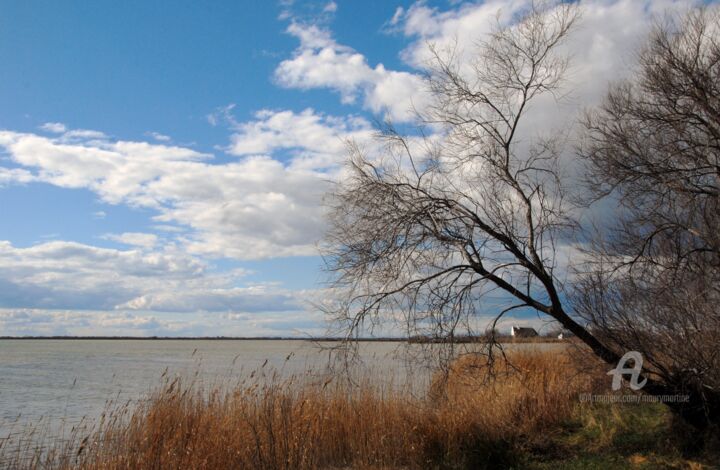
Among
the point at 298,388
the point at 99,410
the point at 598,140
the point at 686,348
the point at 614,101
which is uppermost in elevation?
the point at 614,101

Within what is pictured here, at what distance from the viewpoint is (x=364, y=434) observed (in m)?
9.50

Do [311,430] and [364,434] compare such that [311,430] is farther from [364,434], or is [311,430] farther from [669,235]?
[669,235]

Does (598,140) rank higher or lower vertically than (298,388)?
higher

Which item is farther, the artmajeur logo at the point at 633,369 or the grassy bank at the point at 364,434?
the artmajeur logo at the point at 633,369

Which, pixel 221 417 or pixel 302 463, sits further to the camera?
pixel 221 417

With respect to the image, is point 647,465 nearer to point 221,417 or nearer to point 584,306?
point 584,306

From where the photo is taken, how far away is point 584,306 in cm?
943

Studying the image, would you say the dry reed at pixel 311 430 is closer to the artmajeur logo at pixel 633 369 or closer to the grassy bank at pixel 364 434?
the grassy bank at pixel 364 434

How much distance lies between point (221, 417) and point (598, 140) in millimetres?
9187

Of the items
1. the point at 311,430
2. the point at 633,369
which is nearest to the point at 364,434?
the point at 311,430

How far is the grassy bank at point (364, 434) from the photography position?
8078 millimetres

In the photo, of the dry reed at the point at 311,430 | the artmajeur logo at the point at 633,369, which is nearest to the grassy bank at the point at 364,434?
the dry reed at the point at 311,430

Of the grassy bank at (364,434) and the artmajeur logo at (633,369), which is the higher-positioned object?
the artmajeur logo at (633,369)

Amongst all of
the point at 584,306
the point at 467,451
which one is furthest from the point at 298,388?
the point at 584,306
